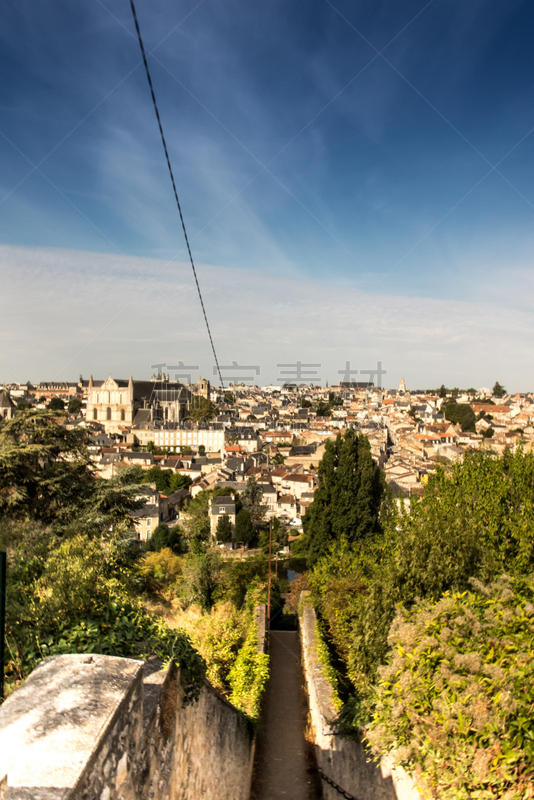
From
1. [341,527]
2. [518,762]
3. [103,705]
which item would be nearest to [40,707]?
[103,705]

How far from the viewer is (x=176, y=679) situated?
3.73 meters

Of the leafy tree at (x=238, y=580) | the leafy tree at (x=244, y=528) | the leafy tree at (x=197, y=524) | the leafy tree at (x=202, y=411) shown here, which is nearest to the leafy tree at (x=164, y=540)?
the leafy tree at (x=197, y=524)

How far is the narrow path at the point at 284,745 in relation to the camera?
6.89 metres

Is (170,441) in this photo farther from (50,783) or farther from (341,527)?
(50,783)

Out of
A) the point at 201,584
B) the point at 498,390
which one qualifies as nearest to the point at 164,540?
the point at 201,584

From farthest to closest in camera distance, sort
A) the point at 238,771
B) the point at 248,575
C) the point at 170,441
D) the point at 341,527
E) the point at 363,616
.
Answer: the point at 170,441
the point at 341,527
the point at 248,575
the point at 363,616
the point at 238,771

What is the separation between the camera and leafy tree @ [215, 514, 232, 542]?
110 ft

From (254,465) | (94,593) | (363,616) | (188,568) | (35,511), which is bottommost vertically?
(254,465)

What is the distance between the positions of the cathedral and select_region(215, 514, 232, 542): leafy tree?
1974 inches

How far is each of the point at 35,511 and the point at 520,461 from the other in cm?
1077

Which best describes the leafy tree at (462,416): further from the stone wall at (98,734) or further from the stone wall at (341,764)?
the stone wall at (98,734)

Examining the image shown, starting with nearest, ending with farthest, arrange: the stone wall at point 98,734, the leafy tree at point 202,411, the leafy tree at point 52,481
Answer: the stone wall at point 98,734, the leafy tree at point 52,481, the leafy tree at point 202,411

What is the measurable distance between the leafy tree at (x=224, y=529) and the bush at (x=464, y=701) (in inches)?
1190

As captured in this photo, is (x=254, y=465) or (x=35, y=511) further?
(x=254, y=465)
